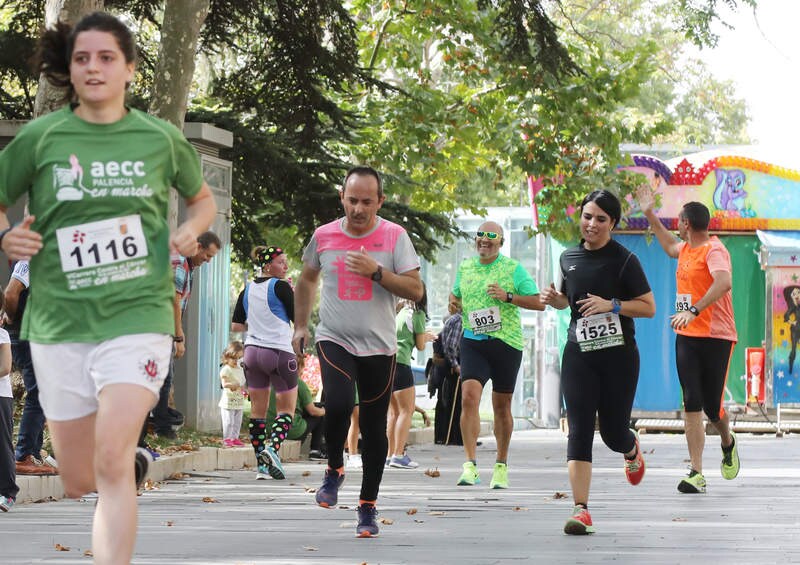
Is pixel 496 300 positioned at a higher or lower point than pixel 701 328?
higher

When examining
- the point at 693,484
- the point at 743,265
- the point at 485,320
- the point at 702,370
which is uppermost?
the point at 743,265

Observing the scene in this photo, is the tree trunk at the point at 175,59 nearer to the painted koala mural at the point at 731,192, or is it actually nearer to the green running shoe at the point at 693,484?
the green running shoe at the point at 693,484

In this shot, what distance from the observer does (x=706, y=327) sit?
1155 centimetres

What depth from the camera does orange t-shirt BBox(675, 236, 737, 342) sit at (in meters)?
11.5

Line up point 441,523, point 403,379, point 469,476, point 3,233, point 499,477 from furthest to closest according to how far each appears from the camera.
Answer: point 403,379 → point 469,476 → point 499,477 → point 441,523 → point 3,233

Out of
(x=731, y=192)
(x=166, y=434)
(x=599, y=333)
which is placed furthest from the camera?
(x=731, y=192)

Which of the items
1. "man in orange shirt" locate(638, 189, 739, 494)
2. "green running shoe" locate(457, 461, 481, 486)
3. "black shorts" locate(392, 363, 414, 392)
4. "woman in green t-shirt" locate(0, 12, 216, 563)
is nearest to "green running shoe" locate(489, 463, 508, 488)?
"green running shoe" locate(457, 461, 481, 486)

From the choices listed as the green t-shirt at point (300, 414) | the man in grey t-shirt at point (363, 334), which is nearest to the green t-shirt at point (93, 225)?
the man in grey t-shirt at point (363, 334)

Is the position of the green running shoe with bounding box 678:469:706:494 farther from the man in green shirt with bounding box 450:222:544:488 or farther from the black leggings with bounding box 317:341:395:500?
the black leggings with bounding box 317:341:395:500

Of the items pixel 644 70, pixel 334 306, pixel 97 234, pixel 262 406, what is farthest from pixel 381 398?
pixel 644 70

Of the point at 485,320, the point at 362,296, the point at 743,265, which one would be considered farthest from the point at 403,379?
the point at 743,265

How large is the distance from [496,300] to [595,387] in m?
3.43

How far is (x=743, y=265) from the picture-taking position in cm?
2781

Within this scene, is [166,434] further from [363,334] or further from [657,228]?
[363,334]
